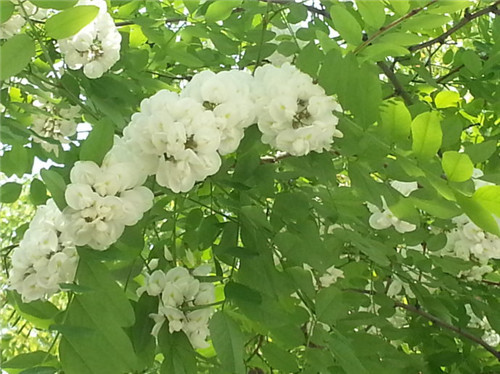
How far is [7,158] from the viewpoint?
0.83m

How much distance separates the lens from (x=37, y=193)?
0.69m

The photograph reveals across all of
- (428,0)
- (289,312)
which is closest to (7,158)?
(289,312)

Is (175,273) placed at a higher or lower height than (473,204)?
lower

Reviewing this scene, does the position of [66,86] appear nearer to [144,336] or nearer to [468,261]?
[144,336]

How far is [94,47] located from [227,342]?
38 centimetres

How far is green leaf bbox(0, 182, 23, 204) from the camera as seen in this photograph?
752 millimetres

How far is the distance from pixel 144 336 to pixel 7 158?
1.15 ft

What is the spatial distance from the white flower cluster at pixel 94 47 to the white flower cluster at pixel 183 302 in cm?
28

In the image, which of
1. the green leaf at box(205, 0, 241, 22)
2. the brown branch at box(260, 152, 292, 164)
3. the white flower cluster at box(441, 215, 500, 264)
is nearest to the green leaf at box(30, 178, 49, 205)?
the brown branch at box(260, 152, 292, 164)

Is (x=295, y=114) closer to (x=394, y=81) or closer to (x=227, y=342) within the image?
(x=227, y=342)

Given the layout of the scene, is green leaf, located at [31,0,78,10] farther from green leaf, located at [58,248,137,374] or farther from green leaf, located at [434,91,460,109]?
green leaf, located at [434,91,460,109]

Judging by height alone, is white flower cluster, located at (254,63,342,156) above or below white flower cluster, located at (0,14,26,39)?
above

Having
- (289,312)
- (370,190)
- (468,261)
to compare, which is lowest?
(468,261)

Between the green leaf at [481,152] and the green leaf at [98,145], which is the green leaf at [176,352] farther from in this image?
the green leaf at [481,152]
